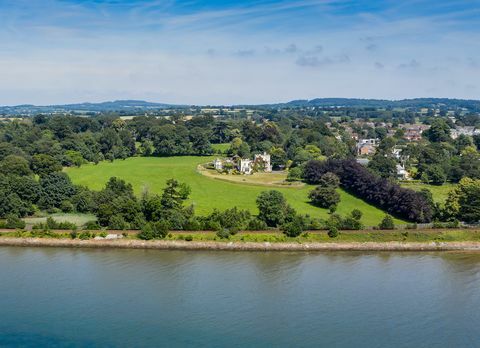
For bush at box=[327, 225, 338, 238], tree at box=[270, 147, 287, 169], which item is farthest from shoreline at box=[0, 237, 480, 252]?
tree at box=[270, 147, 287, 169]

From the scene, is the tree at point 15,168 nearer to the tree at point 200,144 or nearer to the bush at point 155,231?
the bush at point 155,231

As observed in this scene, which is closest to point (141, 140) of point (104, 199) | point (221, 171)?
point (221, 171)

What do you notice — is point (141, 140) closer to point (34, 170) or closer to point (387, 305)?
point (34, 170)

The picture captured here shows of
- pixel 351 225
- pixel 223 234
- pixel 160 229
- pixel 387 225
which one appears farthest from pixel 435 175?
pixel 160 229

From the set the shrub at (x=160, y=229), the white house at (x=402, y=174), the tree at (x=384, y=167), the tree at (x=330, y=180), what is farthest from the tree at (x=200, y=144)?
the shrub at (x=160, y=229)

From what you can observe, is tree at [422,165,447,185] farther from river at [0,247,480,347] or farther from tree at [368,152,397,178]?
river at [0,247,480,347]
